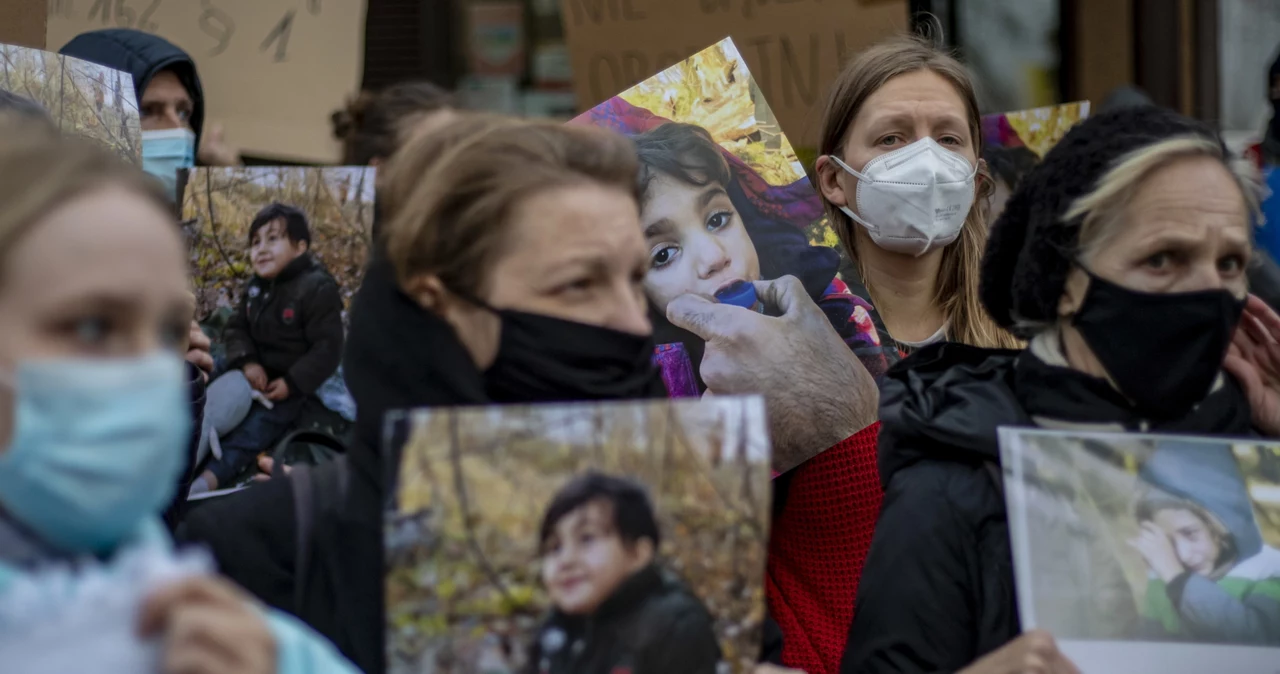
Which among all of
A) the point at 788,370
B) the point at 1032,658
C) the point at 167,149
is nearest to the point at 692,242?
the point at 788,370

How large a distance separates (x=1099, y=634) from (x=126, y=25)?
3374mm

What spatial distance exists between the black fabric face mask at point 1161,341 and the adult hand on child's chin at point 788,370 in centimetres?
65

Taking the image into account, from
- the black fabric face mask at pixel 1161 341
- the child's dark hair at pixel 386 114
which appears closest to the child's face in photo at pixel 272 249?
the child's dark hair at pixel 386 114

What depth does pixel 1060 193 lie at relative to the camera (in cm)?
245

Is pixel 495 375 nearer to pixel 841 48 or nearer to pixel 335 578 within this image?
pixel 335 578

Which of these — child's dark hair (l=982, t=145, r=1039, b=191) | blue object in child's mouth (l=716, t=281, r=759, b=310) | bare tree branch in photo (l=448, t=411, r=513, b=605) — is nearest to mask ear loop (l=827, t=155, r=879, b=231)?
blue object in child's mouth (l=716, t=281, r=759, b=310)

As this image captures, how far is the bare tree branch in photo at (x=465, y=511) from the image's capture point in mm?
1666

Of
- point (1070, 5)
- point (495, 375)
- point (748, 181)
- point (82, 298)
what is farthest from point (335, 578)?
point (1070, 5)

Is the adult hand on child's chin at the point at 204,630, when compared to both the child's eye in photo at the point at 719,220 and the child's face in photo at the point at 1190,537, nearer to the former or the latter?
the child's face in photo at the point at 1190,537

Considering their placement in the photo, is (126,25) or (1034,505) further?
(126,25)

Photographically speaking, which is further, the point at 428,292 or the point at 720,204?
the point at 720,204

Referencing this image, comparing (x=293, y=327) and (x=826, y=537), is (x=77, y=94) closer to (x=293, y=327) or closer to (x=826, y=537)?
(x=293, y=327)

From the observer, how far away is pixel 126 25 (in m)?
4.47

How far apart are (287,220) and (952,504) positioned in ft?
5.63
